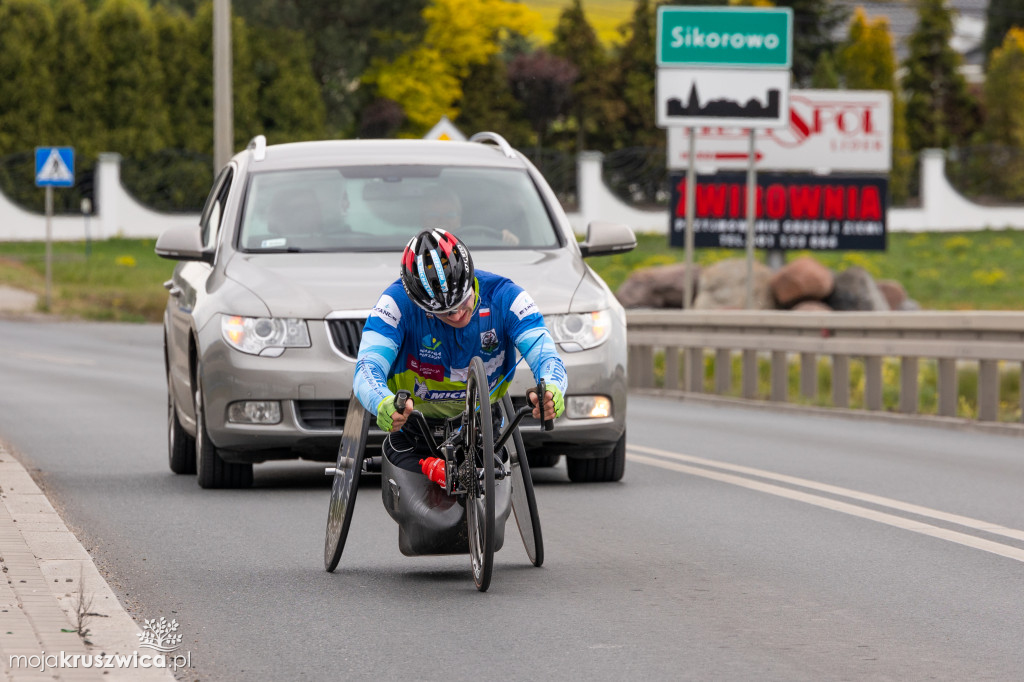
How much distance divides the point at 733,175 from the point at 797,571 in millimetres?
26879

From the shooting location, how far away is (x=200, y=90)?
212 feet

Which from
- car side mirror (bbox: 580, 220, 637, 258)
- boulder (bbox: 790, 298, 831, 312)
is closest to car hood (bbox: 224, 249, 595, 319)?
car side mirror (bbox: 580, 220, 637, 258)

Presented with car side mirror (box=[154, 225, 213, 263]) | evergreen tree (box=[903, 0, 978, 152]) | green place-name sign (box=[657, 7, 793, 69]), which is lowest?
car side mirror (box=[154, 225, 213, 263])

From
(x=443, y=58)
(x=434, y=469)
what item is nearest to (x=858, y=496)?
(x=434, y=469)

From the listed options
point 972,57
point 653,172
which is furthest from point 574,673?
point 972,57

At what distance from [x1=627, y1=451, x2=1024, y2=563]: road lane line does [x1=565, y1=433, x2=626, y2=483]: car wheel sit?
601mm

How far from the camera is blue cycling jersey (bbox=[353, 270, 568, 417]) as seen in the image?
7793 mm

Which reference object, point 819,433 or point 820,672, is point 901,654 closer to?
point 820,672

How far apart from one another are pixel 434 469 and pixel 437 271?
31.0 inches

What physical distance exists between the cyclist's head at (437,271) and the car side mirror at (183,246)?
4124 millimetres

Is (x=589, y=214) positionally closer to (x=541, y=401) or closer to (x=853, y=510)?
(x=853, y=510)

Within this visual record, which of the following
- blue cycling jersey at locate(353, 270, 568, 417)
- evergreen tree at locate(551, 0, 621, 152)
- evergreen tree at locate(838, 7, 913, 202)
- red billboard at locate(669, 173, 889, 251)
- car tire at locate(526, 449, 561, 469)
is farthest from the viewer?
evergreen tree at locate(551, 0, 621, 152)

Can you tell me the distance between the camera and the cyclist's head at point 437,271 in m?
7.42

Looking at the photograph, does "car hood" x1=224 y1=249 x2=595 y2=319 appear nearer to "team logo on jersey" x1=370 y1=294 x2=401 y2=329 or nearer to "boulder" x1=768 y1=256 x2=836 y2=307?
"team logo on jersey" x1=370 y1=294 x2=401 y2=329
